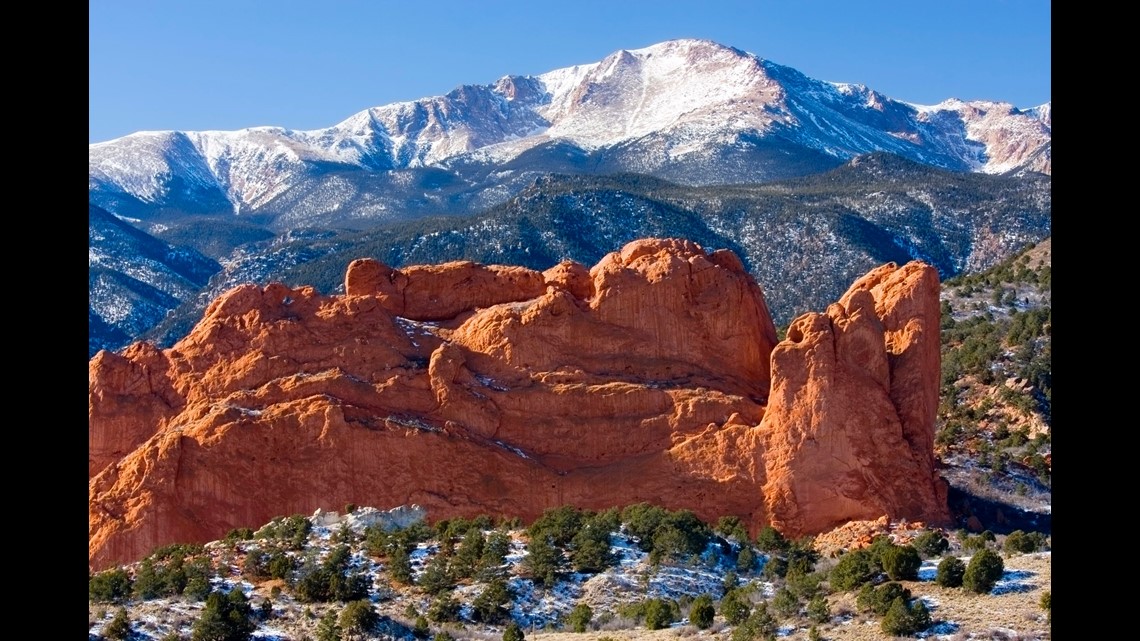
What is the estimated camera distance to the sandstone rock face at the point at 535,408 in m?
30.7

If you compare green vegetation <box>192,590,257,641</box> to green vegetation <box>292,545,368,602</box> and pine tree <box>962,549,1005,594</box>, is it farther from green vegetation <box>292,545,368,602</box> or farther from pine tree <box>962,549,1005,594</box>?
pine tree <box>962,549,1005,594</box>

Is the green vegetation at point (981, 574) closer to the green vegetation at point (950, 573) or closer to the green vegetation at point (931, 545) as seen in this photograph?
the green vegetation at point (950, 573)

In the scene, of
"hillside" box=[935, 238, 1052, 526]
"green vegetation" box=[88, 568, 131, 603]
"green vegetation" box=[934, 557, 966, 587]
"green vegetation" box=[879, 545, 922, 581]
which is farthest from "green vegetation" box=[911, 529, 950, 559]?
"green vegetation" box=[88, 568, 131, 603]

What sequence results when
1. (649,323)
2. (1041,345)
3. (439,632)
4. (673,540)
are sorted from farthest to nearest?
(1041,345)
(649,323)
(673,540)
(439,632)

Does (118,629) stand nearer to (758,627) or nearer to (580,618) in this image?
(580,618)

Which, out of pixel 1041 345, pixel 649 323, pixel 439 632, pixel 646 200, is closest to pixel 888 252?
pixel 646 200

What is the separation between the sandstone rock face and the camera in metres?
30.7

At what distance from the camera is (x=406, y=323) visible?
3397cm

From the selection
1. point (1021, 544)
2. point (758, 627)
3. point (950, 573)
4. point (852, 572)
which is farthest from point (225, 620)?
point (1021, 544)

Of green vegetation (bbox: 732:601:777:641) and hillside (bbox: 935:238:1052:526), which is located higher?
hillside (bbox: 935:238:1052:526)

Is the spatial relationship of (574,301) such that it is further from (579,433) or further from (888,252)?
(888,252)

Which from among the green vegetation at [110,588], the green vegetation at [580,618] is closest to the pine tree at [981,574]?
the green vegetation at [580,618]

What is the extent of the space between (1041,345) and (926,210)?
81.2m

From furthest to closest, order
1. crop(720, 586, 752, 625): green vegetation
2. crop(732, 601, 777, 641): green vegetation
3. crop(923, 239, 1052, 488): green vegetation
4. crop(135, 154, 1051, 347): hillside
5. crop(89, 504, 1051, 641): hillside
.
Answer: crop(135, 154, 1051, 347): hillside, crop(923, 239, 1052, 488): green vegetation, crop(720, 586, 752, 625): green vegetation, crop(89, 504, 1051, 641): hillside, crop(732, 601, 777, 641): green vegetation
